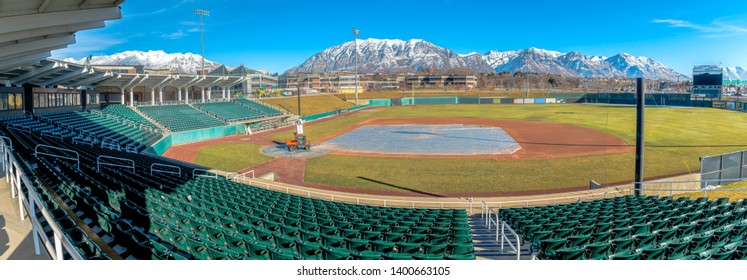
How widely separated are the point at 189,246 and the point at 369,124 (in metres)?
58.5

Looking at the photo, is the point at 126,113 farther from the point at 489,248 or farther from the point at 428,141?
→ the point at 489,248

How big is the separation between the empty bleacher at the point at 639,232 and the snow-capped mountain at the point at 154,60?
85.3m

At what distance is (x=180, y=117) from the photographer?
4931 centimetres

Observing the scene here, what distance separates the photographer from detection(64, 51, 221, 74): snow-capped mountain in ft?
330

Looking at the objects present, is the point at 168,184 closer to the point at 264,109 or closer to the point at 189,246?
the point at 189,246

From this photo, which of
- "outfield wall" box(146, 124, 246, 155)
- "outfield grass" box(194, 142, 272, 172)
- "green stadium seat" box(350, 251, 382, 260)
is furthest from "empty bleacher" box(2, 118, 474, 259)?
"outfield wall" box(146, 124, 246, 155)

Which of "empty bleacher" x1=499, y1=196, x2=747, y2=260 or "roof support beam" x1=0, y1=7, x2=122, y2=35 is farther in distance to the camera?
"roof support beam" x1=0, y1=7, x2=122, y2=35

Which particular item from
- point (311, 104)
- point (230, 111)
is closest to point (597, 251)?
point (230, 111)

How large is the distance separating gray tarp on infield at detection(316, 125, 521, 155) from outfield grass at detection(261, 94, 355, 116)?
24.7 metres

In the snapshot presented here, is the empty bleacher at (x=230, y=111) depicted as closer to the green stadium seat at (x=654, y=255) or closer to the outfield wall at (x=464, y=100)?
the green stadium seat at (x=654, y=255)

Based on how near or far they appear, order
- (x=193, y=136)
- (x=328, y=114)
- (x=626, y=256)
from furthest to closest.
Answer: (x=328, y=114) → (x=193, y=136) → (x=626, y=256)

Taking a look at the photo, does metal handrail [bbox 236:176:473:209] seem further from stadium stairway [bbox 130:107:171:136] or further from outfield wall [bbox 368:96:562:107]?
outfield wall [bbox 368:96:562:107]

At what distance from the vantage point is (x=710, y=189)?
1780 cm

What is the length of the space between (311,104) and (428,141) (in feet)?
163
